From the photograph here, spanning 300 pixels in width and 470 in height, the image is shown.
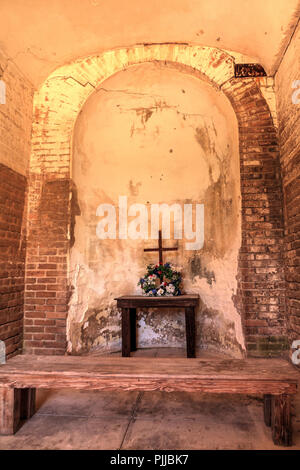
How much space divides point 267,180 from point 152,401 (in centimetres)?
255

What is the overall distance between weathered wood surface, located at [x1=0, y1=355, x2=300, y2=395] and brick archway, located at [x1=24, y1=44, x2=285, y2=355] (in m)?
1.18

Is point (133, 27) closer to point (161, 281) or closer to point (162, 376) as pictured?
point (161, 281)

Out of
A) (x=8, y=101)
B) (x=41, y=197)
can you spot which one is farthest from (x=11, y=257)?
(x=8, y=101)

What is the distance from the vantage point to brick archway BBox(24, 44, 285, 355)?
328cm

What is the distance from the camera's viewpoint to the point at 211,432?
200cm

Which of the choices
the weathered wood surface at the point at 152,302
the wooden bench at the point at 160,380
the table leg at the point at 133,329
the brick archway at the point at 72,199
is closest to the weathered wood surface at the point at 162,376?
the wooden bench at the point at 160,380

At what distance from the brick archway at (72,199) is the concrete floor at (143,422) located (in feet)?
3.04

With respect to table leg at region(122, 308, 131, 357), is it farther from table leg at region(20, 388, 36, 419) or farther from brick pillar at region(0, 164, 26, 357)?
table leg at region(20, 388, 36, 419)

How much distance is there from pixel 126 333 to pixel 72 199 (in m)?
1.80

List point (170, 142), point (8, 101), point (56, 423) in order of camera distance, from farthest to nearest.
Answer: point (170, 142) < point (8, 101) < point (56, 423)

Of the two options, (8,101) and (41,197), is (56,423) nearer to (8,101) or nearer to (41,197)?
(41,197)

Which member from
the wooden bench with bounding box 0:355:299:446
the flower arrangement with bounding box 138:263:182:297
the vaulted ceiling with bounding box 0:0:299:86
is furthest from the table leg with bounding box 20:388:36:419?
the vaulted ceiling with bounding box 0:0:299:86

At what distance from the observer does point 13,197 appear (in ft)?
11.2

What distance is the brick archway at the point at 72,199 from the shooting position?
10.8ft
